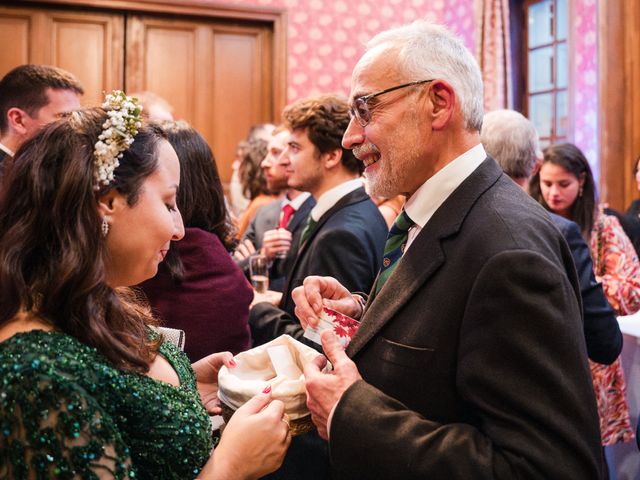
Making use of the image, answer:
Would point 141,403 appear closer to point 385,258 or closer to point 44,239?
point 44,239

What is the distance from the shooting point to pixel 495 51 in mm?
6121

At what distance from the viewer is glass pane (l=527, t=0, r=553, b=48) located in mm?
5867

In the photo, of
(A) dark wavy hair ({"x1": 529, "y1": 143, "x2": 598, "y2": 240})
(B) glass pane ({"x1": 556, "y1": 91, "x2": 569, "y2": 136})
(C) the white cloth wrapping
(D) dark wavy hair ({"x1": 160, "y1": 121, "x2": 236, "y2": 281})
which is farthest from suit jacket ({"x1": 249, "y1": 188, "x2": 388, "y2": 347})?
(B) glass pane ({"x1": 556, "y1": 91, "x2": 569, "y2": 136})

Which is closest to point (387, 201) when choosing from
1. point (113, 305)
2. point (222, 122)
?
point (113, 305)

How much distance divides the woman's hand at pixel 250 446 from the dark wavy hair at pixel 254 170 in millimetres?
3443

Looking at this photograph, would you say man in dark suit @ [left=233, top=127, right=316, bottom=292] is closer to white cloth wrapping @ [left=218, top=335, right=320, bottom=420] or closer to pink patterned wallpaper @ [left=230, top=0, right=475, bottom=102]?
white cloth wrapping @ [left=218, top=335, right=320, bottom=420]

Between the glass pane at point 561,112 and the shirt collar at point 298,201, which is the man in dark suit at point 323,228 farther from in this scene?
the glass pane at point 561,112

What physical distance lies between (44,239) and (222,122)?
542 centimetres

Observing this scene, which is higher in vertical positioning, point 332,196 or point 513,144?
point 513,144

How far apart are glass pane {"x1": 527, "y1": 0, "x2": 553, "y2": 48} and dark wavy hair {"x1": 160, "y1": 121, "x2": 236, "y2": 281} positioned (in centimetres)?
458

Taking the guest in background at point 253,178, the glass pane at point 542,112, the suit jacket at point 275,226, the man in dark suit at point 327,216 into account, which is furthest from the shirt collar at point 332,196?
the glass pane at point 542,112

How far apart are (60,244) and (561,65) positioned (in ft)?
17.7

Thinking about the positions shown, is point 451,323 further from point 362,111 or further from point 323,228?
point 323,228

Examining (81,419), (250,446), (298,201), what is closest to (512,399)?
(250,446)
